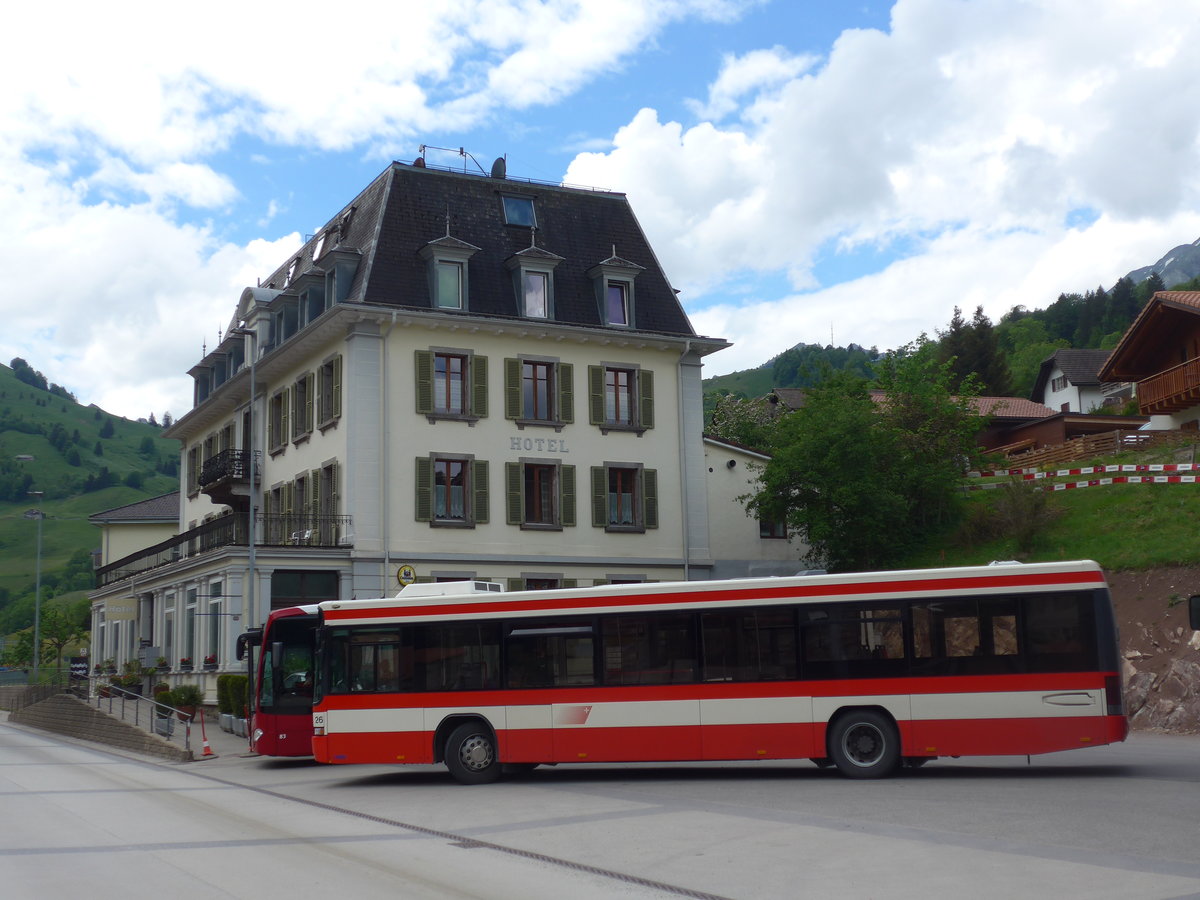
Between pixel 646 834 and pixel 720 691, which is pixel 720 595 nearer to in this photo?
pixel 720 691

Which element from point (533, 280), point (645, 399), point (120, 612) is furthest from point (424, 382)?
point (120, 612)

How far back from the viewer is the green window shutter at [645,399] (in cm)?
4097

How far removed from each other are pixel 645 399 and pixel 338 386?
381 inches

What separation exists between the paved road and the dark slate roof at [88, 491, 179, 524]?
53.3 meters

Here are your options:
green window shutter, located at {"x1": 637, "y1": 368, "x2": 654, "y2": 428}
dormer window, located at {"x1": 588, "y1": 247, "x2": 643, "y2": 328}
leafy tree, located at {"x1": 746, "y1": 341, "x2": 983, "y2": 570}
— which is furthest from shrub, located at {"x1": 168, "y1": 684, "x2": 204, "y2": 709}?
leafy tree, located at {"x1": 746, "y1": 341, "x2": 983, "y2": 570}

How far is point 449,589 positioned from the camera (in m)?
20.6

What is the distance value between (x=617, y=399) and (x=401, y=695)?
72.1 ft

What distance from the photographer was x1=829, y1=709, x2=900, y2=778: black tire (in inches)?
700

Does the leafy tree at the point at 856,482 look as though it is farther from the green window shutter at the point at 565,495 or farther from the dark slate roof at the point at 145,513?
the dark slate roof at the point at 145,513

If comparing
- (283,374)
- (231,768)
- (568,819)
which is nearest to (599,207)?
(283,374)

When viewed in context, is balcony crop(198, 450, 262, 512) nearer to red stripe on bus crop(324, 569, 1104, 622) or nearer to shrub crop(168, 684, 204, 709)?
shrub crop(168, 684, 204, 709)

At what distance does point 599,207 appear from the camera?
146 ft

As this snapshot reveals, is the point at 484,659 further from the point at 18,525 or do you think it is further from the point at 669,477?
the point at 18,525

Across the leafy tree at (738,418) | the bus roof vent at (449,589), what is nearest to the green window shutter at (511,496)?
the bus roof vent at (449,589)
